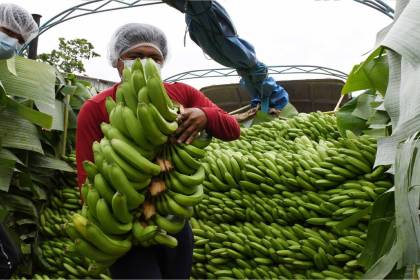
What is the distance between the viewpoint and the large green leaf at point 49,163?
8.37ft

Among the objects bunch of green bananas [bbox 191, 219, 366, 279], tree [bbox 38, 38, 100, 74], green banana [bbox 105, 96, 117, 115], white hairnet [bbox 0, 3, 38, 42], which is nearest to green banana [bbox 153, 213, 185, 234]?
green banana [bbox 105, 96, 117, 115]

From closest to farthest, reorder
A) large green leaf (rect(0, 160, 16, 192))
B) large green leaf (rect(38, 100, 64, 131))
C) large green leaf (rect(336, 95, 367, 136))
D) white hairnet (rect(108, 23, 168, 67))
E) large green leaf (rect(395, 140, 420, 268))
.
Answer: large green leaf (rect(395, 140, 420, 268)) → white hairnet (rect(108, 23, 168, 67)) → large green leaf (rect(336, 95, 367, 136)) → large green leaf (rect(0, 160, 16, 192)) → large green leaf (rect(38, 100, 64, 131))

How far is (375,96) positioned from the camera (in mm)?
2107

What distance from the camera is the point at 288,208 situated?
1.95 metres

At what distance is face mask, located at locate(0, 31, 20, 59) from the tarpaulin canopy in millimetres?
1001

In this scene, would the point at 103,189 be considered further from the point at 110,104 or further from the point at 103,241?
the point at 110,104

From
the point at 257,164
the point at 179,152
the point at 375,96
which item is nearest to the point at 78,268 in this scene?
the point at 257,164

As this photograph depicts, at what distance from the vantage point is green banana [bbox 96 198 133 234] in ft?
4.64

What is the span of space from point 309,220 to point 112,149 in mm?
761

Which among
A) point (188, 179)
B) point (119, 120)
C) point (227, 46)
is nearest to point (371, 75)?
point (188, 179)

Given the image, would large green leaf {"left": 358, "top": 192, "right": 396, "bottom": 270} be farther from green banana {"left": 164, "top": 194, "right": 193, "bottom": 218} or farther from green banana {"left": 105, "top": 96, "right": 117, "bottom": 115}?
green banana {"left": 105, "top": 96, "right": 117, "bottom": 115}

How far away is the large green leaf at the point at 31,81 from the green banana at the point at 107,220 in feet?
3.83

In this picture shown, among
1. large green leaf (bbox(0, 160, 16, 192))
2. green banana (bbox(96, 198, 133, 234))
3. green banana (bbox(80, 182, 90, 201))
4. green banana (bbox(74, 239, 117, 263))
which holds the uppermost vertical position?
green banana (bbox(80, 182, 90, 201))

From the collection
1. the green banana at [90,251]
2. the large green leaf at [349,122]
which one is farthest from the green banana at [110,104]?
the large green leaf at [349,122]
